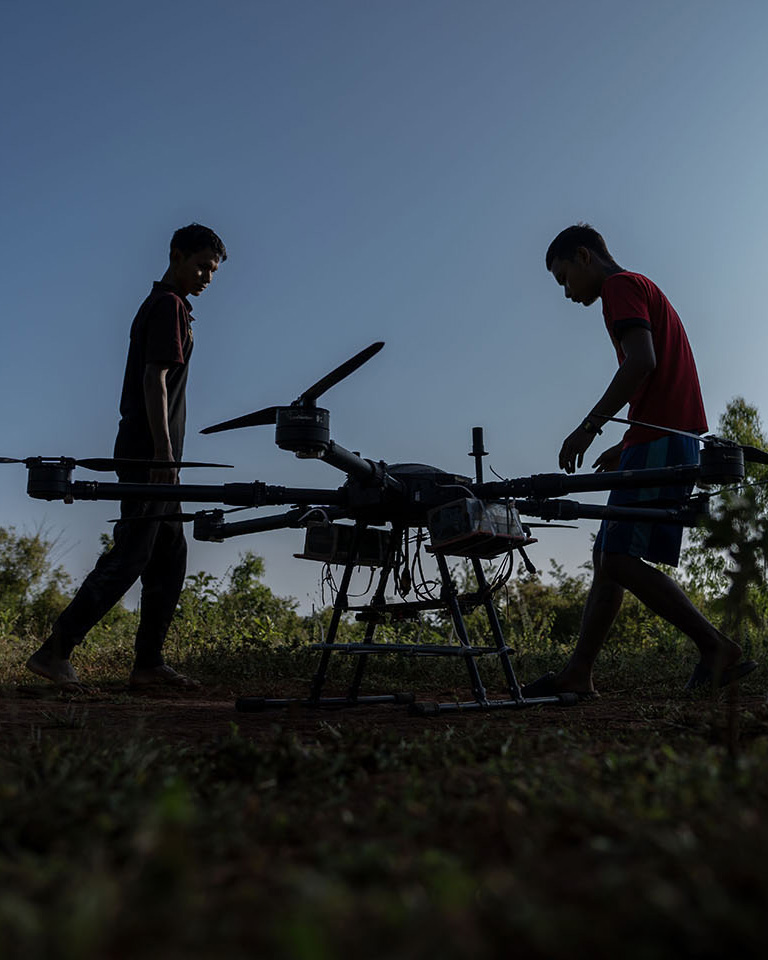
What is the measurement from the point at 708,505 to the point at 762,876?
3.81m

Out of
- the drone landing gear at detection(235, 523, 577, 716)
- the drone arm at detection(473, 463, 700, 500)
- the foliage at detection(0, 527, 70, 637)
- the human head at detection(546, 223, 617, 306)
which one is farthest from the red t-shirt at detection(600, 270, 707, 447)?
the foliage at detection(0, 527, 70, 637)

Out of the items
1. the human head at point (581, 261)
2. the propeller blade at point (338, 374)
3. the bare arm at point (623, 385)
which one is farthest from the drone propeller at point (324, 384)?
the human head at point (581, 261)

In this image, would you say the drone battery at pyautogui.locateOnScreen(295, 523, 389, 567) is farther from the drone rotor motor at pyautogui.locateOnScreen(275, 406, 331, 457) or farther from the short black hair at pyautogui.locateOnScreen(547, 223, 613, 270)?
the short black hair at pyautogui.locateOnScreen(547, 223, 613, 270)

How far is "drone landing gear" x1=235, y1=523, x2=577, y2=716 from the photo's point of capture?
410 cm

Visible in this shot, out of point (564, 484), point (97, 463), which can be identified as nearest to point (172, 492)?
point (97, 463)

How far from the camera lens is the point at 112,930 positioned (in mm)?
950

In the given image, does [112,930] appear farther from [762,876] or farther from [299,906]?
[762,876]

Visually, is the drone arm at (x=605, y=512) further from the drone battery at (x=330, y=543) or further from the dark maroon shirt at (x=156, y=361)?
the dark maroon shirt at (x=156, y=361)

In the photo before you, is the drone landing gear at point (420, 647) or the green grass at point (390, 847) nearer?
the green grass at point (390, 847)

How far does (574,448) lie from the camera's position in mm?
4578

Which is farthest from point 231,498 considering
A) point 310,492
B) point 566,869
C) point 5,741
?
point 566,869

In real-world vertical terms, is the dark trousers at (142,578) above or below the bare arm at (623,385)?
below

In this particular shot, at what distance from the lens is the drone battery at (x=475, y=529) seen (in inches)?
154

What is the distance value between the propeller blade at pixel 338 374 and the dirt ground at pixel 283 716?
1282 millimetres
